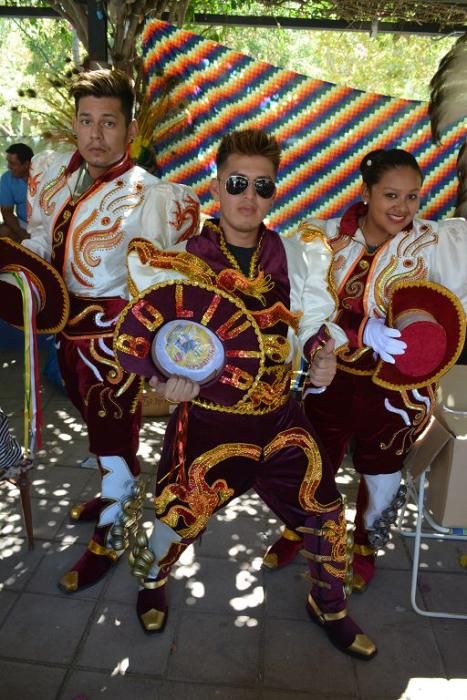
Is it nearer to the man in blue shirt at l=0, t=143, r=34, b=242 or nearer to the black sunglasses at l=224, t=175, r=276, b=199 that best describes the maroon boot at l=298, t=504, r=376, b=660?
the black sunglasses at l=224, t=175, r=276, b=199

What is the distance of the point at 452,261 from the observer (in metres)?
2.28

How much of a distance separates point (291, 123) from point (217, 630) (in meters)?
2.74

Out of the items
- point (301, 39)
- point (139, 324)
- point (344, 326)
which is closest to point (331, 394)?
point (344, 326)

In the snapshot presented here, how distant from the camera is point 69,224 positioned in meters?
2.35

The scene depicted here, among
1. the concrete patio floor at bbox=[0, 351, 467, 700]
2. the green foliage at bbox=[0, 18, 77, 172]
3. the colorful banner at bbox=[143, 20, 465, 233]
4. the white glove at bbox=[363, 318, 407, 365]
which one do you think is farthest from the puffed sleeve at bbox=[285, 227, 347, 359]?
the green foliage at bbox=[0, 18, 77, 172]

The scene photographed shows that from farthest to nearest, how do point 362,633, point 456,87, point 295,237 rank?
point 456,87, point 362,633, point 295,237

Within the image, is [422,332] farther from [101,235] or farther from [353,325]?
[101,235]

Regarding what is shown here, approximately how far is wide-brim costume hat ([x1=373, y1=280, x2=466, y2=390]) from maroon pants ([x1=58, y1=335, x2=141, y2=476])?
1.00m

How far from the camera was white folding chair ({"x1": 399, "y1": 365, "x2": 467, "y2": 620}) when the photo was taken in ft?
7.31

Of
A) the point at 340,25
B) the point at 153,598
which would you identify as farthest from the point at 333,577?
the point at 340,25

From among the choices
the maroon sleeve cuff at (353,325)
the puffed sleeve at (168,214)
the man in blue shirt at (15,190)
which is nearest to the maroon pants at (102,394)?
the puffed sleeve at (168,214)

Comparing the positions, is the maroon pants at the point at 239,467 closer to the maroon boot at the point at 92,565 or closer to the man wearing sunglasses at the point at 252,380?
the man wearing sunglasses at the point at 252,380

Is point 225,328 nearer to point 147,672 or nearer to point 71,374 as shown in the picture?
point 71,374

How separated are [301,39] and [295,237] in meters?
15.4
